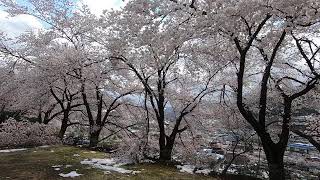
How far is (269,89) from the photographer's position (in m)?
15.3

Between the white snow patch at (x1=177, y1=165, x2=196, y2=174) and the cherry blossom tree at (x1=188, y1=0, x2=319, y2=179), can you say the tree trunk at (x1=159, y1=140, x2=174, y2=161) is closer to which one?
the white snow patch at (x1=177, y1=165, x2=196, y2=174)

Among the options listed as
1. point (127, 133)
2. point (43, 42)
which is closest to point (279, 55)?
point (127, 133)

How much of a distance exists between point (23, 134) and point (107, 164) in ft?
24.2

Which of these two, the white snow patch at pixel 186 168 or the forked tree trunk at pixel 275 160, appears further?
the white snow patch at pixel 186 168

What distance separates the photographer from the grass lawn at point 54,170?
11023mm

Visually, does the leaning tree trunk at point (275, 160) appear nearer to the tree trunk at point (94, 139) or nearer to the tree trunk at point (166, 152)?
the tree trunk at point (166, 152)

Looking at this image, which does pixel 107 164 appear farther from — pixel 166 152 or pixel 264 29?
pixel 264 29

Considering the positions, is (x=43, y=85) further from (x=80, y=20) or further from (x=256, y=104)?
(x=256, y=104)

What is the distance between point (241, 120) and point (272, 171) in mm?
6194

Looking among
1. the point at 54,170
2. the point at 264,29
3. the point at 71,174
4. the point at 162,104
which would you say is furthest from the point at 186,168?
the point at 264,29

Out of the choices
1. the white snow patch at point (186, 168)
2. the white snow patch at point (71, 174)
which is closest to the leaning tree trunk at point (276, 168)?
the white snow patch at point (186, 168)

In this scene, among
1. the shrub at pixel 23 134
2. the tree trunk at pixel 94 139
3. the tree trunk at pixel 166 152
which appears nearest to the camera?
the tree trunk at pixel 166 152

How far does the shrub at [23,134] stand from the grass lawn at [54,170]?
10.6 feet

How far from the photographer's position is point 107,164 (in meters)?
13.7
